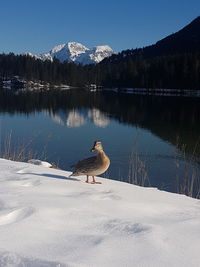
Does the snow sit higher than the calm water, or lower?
higher

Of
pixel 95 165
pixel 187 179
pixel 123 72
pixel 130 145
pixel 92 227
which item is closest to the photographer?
pixel 92 227

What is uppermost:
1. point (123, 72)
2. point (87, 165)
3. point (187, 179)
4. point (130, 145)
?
point (123, 72)

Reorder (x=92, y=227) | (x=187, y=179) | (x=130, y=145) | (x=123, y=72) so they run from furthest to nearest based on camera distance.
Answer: (x=123, y=72) < (x=130, y=145) < (x=187, y=179) < (x=92, y=227)

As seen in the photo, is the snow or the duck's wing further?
the duck's wing

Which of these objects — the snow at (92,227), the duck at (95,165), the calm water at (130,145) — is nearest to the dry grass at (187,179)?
the calm water at (130,145)

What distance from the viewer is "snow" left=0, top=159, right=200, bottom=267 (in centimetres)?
246

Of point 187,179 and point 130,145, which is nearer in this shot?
point 187,179

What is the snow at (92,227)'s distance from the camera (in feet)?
8.05

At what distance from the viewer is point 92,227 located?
10.2 feet

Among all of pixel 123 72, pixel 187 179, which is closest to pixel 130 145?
pixel 187 179

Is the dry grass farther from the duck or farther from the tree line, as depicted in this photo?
the tree line

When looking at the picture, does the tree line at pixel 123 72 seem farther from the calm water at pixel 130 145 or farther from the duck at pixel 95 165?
the duck at pixel 95 165

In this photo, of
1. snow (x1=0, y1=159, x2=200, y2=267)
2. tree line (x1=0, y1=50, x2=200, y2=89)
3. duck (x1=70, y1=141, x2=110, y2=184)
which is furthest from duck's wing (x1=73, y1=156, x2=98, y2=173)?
tree line (x1=0, y1=50, x2=200, y2=89)

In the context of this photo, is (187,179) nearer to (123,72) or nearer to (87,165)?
(87,165)
